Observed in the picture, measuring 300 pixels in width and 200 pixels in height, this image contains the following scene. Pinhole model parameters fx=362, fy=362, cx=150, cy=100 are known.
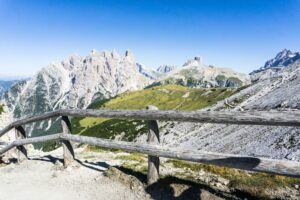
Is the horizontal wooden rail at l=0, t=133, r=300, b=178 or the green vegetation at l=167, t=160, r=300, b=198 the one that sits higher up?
the horizontal wooden rail at l=0, t=133, r=300, b=178

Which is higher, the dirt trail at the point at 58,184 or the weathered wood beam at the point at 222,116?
the weathered wood beam at the point at 222,116

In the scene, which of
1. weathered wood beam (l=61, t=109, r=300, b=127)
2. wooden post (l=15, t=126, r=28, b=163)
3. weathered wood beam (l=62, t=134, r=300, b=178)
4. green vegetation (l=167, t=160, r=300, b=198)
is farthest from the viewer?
wooden post (l=15, t=126, r=28, b=163)

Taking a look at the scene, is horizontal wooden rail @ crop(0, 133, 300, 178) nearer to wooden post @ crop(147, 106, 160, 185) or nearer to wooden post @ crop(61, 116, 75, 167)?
wooden post @ crop(147, 106, 160, 185)

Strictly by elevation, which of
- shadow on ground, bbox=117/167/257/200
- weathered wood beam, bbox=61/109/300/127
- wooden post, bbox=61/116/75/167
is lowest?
shadow on ground, bbox=117/167/257/200

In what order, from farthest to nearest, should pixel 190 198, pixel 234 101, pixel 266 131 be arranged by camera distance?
pixel 234 101, pixel 266 131, pixel 190 198

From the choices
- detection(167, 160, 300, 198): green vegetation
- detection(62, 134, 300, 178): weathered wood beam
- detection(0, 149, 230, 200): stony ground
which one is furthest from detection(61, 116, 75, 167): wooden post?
detection(167, 160, 300, 198): green vegetation

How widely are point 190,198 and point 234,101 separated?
4419 cm

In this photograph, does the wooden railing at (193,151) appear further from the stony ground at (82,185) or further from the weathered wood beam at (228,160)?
the stony ground at (82,185)

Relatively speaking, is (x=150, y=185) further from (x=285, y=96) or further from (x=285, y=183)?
(x=285, y=96)

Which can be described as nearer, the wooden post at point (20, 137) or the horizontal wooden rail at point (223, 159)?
the horizontal wooden rail at point (223, 159)

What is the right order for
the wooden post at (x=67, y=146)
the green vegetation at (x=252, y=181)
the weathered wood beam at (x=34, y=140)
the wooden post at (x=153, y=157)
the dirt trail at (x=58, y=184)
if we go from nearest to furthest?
1. the green vegetation at (x=252, y=181)
2. the wooden post at (x=153, y=157)
3. the dirt trail at (x=58, y=184)
4. the wooden post at (x=67, y=146)
5. the weathered wood beam at (x=34, y=140)

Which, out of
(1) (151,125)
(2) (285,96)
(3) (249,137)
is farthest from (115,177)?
(2) (285,96)

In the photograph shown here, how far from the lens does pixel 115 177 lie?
43.2 ft

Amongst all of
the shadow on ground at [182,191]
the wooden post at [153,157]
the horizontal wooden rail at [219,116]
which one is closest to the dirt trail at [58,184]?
the shadow on ground at [182,191]
